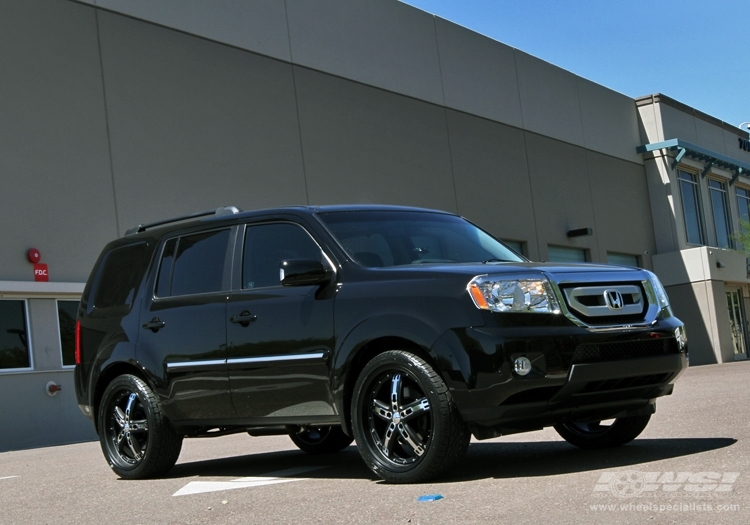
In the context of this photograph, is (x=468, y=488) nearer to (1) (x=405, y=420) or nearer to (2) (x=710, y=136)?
(1) (x=405, y=420)

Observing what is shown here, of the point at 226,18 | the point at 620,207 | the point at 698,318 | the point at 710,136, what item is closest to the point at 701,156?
the point at 710,136

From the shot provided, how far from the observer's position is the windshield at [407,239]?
7.16 m

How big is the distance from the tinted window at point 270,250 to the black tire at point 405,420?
1140 millimetres

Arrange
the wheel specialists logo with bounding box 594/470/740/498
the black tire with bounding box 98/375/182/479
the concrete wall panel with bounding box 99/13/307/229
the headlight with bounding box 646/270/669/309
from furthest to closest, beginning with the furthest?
1. the concrete wall panel with bounding box 99/13/307/229
2. the black tire with bounding box 98/375/182/479
3. the headlight with bounding box 646/270/669/309
4. the wheel specialists logo with bounding box 594/470/740/498

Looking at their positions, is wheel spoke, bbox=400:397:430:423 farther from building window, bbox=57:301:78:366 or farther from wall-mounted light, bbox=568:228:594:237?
wall-mounted light, bbox=568:228:594:237

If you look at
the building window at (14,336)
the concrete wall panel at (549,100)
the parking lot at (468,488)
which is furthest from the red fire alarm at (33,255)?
the concrete wall panel at (549,100)

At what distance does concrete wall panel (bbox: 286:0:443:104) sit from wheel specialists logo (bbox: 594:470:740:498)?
21633mm

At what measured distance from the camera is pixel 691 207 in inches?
1721

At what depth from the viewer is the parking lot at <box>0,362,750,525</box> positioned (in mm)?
5055

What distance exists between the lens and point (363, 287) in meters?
6.73

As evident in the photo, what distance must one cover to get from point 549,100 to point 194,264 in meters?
30.3

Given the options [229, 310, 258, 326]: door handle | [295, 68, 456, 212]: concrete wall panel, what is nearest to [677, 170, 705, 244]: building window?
[295, 68, 456, 212]: concrete wall panel

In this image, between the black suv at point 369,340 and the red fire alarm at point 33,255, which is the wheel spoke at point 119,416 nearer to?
the black suv at point 369,340

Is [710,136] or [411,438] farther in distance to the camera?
[710,136]
